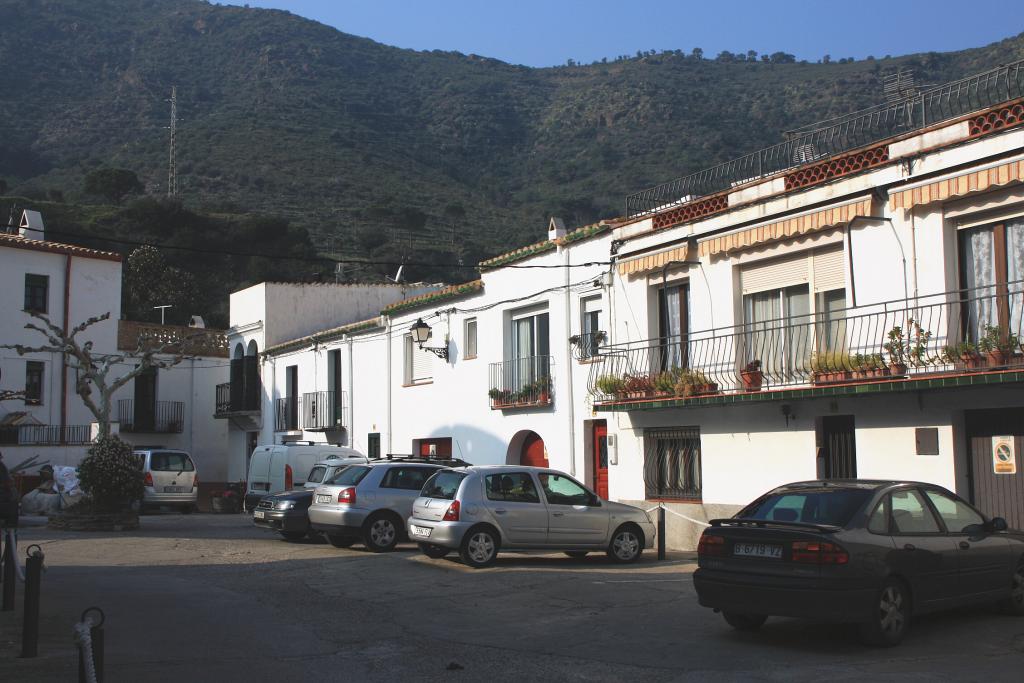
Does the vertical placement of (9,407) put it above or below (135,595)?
above

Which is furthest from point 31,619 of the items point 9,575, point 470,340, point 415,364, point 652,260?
point 415,364

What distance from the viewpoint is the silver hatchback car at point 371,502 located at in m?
17.4

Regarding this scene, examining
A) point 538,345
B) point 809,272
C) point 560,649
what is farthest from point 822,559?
point 538,345

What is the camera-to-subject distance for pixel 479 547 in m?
15.0

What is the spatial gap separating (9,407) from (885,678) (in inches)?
1408

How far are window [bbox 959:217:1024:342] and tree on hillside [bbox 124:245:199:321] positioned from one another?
48.5 m

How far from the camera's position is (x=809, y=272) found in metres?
16.0

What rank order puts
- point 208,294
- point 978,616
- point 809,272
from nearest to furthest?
point 978,616 → point 809,272 → point 208,294

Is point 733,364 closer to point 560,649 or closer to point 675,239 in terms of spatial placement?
point 675,239

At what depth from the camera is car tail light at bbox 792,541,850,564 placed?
8594mm

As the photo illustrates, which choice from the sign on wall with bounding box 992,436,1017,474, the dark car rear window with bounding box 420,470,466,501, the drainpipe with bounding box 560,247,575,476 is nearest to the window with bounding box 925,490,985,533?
the sign on wall with bounding box 992,436,1017,474

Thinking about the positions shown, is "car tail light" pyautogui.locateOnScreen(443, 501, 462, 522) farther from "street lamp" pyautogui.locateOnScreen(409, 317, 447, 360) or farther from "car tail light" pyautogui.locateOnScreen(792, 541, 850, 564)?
"street lamp" pyautogui.locateOnScreen(409, 317, 447, 360)

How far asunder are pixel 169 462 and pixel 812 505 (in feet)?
76.7

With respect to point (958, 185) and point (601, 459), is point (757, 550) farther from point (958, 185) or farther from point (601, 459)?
point (601, 459)
